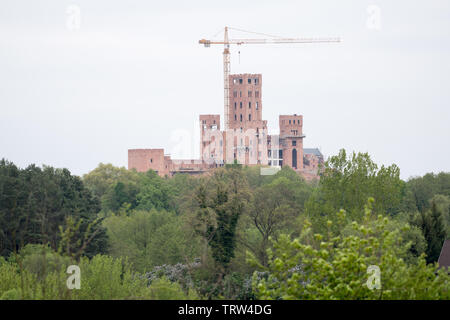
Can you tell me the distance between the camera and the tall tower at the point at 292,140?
618ft

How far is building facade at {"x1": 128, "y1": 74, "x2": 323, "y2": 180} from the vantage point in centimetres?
18862

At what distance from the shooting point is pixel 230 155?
19262 centimetres

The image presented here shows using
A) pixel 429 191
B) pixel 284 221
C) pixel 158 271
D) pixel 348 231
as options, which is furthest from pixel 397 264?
pixel 429 191

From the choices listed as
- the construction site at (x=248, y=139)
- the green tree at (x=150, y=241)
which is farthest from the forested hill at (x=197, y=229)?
the construction site at (x=248, y=139)

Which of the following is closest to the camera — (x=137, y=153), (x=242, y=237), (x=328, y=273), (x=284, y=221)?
(x=328, y=273)

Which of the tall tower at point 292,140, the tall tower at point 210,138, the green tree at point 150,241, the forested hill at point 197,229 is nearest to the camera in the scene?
the forested hill at point 197,229

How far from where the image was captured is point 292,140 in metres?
189

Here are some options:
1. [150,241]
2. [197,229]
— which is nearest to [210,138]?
[150,241]

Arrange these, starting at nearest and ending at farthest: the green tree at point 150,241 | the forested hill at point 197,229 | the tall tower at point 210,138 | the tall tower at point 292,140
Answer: the forested hill at point 197,229, the green tree at point 150,241, the tall tower at point 292,140, the tall tower at point 210,138

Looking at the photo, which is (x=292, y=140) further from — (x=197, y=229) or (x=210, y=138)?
(x=197, y=229)

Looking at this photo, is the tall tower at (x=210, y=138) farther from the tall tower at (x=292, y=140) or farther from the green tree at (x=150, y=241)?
the green tree at (x=150, y=241)

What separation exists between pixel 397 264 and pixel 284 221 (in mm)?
41113

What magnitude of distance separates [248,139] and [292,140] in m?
11.5
